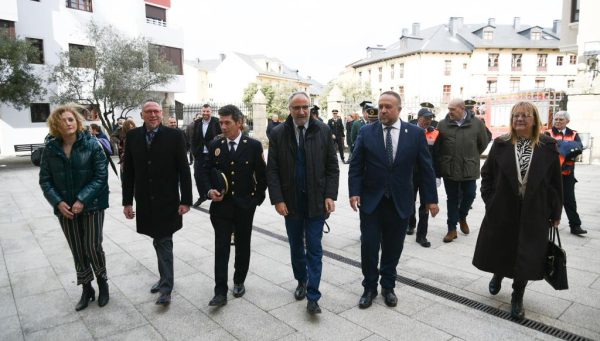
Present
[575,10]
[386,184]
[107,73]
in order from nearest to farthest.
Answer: [386,184] → [107,73] → [575,10]

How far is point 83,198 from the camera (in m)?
3.70

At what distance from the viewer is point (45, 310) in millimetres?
3893

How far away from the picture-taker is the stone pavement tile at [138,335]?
10.9 feet

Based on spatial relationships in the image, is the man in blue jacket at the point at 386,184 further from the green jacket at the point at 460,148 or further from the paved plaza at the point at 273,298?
the green jacket at the point at 460,148

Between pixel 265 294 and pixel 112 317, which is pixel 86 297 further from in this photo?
pixel 265 294

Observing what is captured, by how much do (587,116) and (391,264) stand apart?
47.4 ft

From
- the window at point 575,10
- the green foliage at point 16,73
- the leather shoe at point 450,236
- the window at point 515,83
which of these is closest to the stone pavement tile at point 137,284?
the leather shoe at point 450,236

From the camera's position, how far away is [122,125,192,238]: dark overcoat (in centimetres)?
392

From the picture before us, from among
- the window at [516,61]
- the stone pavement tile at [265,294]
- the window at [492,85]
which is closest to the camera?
the stone pavement tile at [265,294]

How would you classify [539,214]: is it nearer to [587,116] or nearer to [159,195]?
[159,195]

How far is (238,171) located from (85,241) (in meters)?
1.60

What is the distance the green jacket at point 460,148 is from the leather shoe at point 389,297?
250cm

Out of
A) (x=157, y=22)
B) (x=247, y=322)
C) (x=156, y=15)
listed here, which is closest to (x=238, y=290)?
(x=247, y=322)

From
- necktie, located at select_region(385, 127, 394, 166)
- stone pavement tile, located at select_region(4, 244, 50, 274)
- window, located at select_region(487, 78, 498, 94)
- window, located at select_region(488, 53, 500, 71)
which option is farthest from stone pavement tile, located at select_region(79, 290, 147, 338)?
window, located at select_region(488, 53, 500, 71)
